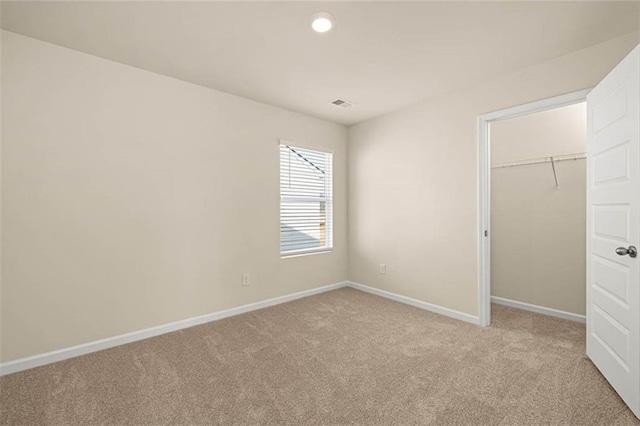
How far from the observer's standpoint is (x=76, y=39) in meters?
2.20

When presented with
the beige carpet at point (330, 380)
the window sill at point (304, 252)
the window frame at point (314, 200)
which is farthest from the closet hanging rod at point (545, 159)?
the window sill at point (304, 252)

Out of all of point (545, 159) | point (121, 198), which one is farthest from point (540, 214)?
point (121, 198)

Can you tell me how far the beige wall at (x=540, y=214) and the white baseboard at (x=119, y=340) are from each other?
110 inches

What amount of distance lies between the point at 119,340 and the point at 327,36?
3006 millimetres

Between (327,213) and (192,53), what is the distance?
257cm

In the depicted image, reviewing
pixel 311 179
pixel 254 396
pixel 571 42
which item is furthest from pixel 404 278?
pixel 571 42

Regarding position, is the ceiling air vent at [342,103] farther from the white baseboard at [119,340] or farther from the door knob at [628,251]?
the door knob at [628,251]

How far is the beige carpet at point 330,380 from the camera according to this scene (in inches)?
66.7

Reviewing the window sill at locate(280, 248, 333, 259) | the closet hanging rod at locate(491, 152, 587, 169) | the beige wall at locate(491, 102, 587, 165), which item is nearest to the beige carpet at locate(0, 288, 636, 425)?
the window sill at locate(280, 248, 333, 259)

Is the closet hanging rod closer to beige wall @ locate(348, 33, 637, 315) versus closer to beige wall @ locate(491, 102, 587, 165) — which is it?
beige wall @ locate(491, 102, 587, 165)

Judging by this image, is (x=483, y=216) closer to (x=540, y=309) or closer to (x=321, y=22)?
(x=540, y=309)

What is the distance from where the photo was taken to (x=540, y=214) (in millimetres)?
3369

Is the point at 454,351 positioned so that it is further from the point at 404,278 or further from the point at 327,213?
the point at 327,213

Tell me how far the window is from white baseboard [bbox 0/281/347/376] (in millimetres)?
754
